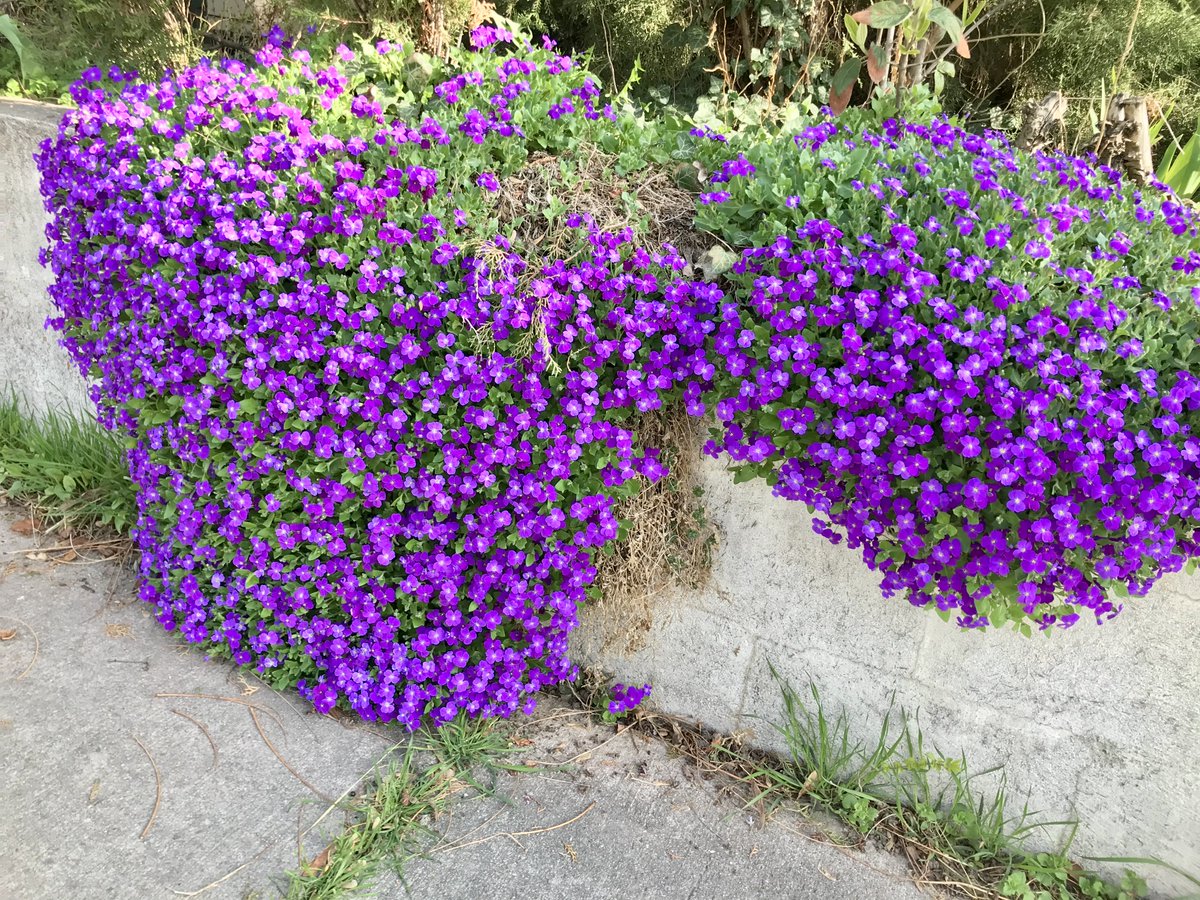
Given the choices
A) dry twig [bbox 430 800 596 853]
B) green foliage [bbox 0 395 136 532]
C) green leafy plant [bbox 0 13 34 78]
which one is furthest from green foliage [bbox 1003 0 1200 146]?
green leafy plant [bbox 0 13 34 78]

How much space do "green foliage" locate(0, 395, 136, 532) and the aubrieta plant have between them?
615 mm

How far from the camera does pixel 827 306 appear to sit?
1931 millimetres

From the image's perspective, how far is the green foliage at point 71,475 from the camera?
3172 mm

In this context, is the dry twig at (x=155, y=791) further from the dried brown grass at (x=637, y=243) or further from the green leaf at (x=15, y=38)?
the green leaf at (x=15, y=38)

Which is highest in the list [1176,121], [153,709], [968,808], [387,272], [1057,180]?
[1176,121]

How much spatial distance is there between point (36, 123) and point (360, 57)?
4.99 ft

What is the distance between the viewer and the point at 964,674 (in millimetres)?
2215

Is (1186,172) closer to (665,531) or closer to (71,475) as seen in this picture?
(665,531)

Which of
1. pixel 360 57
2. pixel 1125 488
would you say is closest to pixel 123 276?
pixel 360 57

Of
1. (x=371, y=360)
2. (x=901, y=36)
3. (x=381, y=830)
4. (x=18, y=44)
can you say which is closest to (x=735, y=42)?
(x=901, y=36)

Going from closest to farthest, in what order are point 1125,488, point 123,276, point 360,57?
point 1125,488 < point 123,276 < point 360,57

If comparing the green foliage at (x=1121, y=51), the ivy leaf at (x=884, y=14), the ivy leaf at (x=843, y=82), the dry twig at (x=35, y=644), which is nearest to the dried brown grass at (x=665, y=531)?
the ivy leaf at (x=884, y=14)

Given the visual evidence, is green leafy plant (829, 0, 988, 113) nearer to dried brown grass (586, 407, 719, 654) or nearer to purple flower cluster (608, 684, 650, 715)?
dried brown grass (586, 407, 719, 654)

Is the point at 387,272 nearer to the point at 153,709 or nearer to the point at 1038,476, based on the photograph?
the point at 153,709
